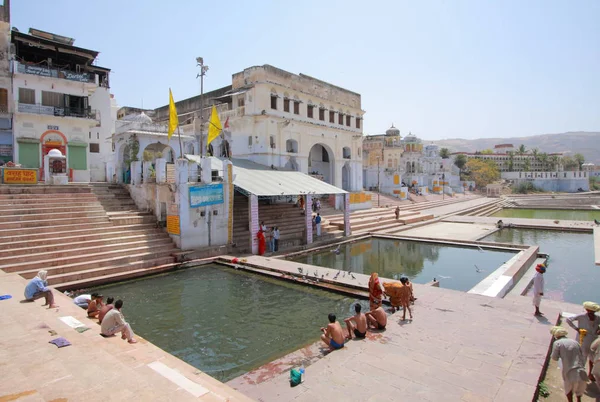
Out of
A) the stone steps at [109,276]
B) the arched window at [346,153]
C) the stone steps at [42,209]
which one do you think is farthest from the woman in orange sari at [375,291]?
the arched window at [346,153]

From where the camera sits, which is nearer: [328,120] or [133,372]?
[133,372]

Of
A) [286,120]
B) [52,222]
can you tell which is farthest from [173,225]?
[286,120]

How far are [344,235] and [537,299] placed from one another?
480 inches

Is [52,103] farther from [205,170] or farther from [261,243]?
[261,243]

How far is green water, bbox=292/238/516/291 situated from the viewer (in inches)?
503

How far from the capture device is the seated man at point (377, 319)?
23.3ft

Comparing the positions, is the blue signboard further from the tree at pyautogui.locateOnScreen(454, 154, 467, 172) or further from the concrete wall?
the tree at pyautogui.locateOnScreen(454, 154, 467, 172)

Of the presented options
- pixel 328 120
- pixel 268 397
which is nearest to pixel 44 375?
pixel 268 397

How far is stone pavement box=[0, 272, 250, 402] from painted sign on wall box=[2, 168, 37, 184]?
9.79 metres

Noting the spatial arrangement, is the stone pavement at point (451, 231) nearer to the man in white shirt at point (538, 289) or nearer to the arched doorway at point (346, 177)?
the arched doorway at point (346, 177)

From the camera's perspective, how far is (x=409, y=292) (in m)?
7.93

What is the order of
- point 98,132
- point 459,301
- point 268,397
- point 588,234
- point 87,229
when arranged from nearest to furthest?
point 268,397, point 459,301, point 87,229, point 588,234, point 98,132

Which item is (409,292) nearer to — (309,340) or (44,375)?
(309,340)

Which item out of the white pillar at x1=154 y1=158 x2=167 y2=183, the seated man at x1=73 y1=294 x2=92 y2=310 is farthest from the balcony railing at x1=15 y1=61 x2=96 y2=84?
the seated man at x1=73 y1=294 x2=92 y2=310
